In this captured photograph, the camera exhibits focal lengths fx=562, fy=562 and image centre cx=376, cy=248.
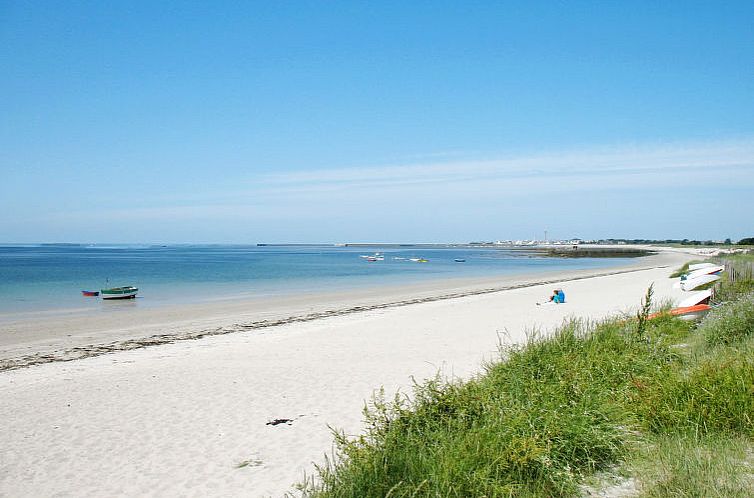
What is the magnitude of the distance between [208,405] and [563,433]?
5.36 m

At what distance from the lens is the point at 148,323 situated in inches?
772

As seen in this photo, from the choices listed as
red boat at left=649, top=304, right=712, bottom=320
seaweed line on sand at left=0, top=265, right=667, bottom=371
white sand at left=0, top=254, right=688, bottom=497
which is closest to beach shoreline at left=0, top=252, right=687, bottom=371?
seaweed line on sand at left=0, top=265, right=667, bottom=371

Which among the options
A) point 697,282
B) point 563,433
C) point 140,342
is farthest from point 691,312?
point 140,342

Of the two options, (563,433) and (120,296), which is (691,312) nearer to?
(563,433)

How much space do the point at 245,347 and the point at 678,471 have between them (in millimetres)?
10763

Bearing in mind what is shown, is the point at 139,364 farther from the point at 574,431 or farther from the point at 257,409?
the point at 574,431

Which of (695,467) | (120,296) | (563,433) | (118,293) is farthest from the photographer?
(118,293)

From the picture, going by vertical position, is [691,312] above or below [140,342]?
above

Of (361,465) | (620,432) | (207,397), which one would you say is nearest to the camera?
(361,465)

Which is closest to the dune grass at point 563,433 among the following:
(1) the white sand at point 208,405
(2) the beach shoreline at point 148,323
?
(1) the white sand at point 208,405

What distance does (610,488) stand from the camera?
4383 millimetres

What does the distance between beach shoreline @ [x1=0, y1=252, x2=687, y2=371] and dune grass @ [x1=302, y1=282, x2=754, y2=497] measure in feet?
34.8

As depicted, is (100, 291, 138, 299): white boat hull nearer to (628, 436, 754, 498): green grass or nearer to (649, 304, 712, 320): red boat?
(649, 304, 712, 320): red boat

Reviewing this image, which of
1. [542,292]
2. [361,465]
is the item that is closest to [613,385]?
[361,465]
